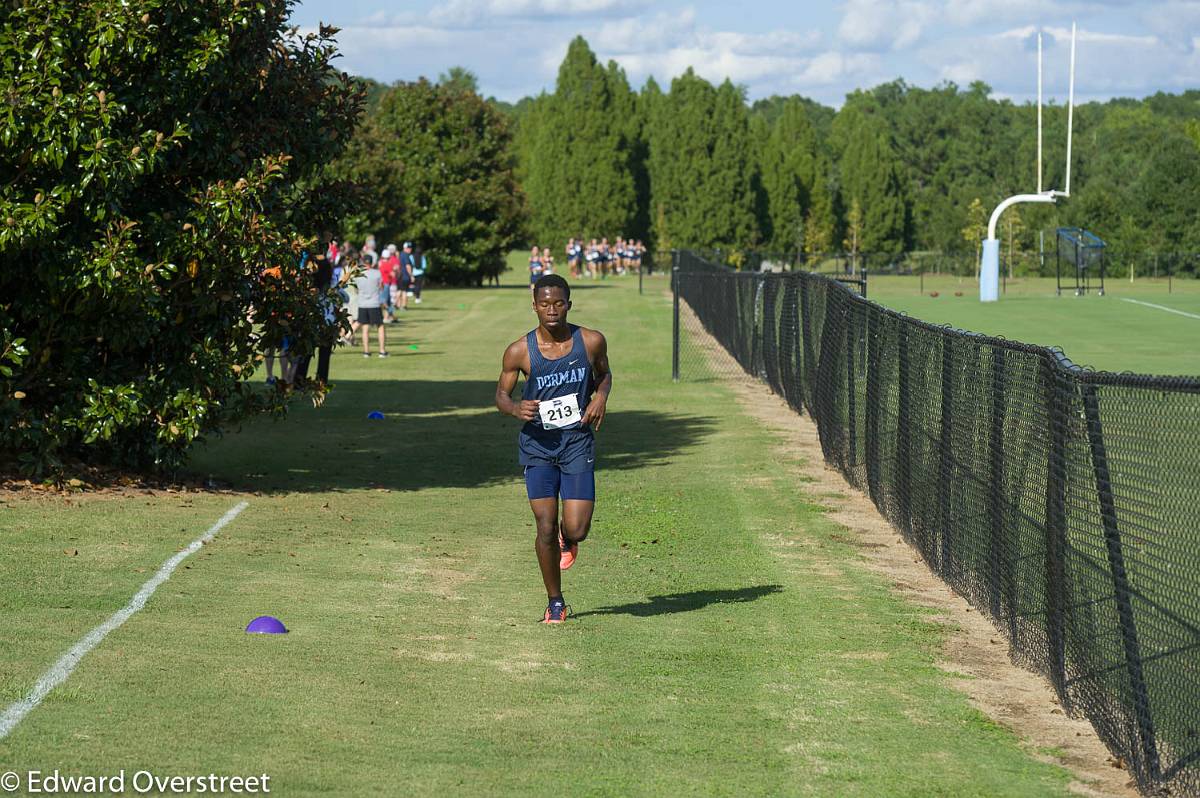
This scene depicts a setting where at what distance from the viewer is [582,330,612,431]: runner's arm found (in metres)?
9.05

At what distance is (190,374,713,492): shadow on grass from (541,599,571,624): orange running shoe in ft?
20.1

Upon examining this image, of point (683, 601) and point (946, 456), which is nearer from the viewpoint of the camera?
point (683, 601)

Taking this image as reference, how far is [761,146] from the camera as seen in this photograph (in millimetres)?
102375

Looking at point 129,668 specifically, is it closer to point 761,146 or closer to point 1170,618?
point 1170,618

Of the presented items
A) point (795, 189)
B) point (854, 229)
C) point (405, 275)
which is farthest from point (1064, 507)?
point (854, 229)

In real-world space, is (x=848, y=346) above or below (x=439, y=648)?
above

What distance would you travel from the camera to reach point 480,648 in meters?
8.98

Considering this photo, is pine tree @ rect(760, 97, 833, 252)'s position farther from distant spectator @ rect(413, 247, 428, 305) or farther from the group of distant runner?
distant spectator @ rect(413, 247, 428, 305)

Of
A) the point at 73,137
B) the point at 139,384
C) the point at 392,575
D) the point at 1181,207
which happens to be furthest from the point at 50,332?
the point at 1181,207

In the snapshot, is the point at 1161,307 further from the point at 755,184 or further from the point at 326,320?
the point at 755,184

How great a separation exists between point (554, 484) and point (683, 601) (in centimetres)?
162

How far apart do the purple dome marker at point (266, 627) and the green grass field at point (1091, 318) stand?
1717 centimetres

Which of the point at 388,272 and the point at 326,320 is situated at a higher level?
the point at 326,320

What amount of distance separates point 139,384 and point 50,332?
2.72ft
